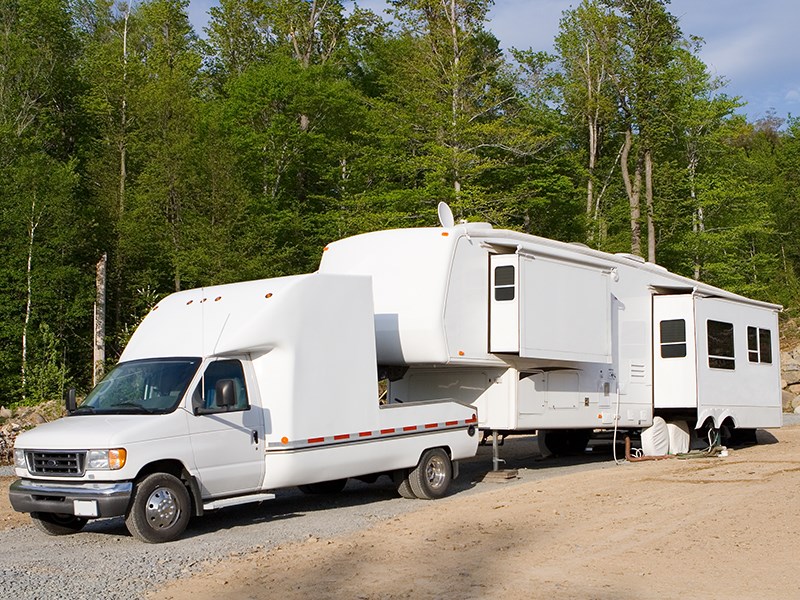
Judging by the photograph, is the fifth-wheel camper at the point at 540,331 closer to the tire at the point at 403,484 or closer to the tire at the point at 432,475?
the tire at the point at 432,475

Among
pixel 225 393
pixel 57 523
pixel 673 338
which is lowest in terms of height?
pixel 57 523

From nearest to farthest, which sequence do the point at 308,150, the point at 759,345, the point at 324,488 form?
1. the point at 324,488
2. the point at 759,345
3. the point at 308,150

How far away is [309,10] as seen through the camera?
150 ft

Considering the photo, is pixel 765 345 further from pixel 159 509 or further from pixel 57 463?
pixel 57 463

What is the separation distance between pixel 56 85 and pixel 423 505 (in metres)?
35.3

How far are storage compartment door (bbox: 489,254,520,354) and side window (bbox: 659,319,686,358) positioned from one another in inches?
208

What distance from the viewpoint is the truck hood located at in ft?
31.7

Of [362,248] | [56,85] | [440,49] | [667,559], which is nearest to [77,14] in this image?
[56,85]

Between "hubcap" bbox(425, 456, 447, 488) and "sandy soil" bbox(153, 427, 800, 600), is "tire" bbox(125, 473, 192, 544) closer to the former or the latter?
"sandy soil" bbox(153, 427, 800, 600)

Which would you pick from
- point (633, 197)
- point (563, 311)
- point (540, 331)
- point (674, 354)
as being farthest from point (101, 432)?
point (633, 197)

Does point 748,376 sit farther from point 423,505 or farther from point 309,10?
point 309,10

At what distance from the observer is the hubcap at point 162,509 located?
9859 mm

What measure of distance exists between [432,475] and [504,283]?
118 inches

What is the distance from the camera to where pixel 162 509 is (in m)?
9.95
